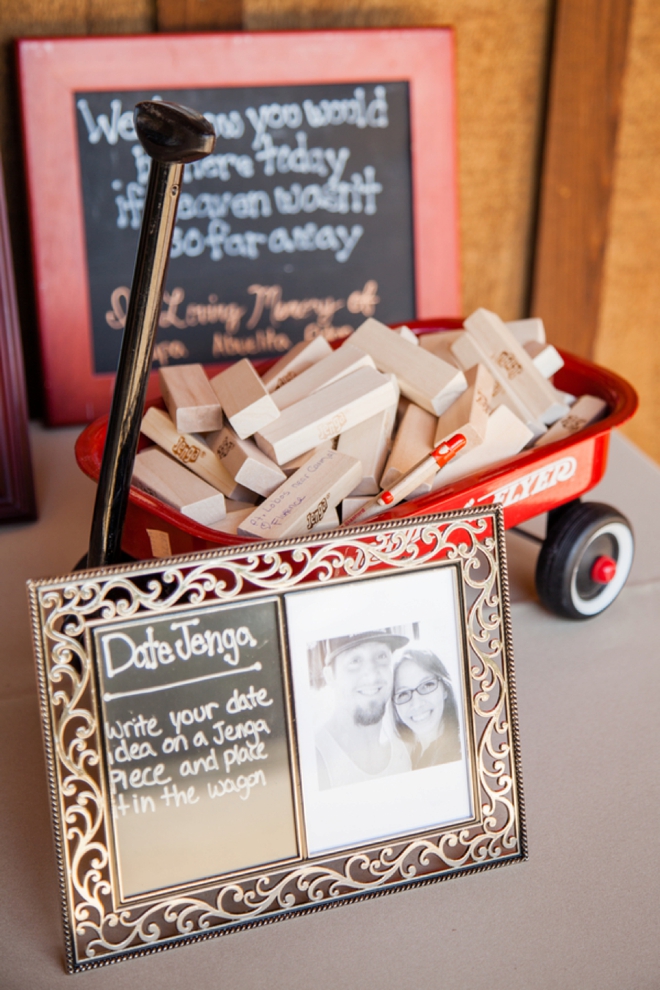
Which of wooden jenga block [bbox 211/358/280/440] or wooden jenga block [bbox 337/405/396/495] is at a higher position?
wooden jenga block [bbox 211/358/280/440]

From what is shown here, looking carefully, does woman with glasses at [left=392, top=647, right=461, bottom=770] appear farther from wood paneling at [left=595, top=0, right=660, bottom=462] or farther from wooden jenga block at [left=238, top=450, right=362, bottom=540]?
wood paneling at [left=595, top=0, right=660, bottom=462]

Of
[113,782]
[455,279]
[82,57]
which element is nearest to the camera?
[113,782]

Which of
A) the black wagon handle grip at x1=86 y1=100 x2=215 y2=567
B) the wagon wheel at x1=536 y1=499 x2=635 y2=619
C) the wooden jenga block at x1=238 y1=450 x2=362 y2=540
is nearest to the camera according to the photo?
the black wagon handle grip at x1=86 y1=100 x2=215 y2=567

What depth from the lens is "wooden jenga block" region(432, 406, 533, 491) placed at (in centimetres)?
→ 98

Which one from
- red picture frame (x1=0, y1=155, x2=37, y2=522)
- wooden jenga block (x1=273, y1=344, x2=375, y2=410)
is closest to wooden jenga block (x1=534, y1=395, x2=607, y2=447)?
wooden jenga block (x1=273, y1=344, x2=375, y2=410)

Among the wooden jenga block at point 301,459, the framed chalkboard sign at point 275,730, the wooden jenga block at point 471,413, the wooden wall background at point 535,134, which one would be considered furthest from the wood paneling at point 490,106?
the framed chalkboard sign at point 275,730

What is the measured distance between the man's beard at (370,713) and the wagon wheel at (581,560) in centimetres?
45

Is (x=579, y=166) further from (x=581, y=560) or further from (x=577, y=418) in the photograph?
(x=581, y=560)

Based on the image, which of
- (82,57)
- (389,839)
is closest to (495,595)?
(389,839)

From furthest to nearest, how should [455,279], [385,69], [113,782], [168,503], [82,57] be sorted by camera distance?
[455,279] → [385,69] → [82,57] → [168,503] → [113,782]

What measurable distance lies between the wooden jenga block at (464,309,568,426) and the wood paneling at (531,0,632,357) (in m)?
0.68

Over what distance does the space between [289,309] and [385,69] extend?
0.45 m

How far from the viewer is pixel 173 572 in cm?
66

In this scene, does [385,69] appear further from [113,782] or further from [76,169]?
[113,782]
